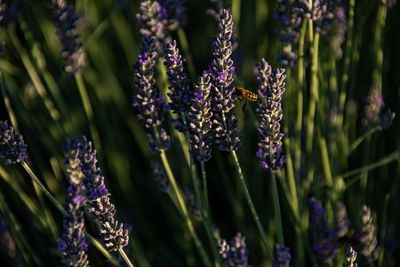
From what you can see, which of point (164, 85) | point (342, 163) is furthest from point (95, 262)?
point (342, 163)

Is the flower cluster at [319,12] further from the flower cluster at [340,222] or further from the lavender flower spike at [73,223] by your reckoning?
the lavender flower spike at [73,223]

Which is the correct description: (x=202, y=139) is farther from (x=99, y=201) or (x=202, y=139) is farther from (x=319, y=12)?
(x=319, y=12)

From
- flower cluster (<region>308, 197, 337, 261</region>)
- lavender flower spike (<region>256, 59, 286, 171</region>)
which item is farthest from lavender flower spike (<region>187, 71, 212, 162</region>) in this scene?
flower cluster (<region>308, 197, 337, 261</region>)

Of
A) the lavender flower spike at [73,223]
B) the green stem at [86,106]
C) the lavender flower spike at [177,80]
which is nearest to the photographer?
the lavender flower spike at [73,223]

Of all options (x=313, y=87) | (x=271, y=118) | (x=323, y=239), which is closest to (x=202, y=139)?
(x=271, y=118)

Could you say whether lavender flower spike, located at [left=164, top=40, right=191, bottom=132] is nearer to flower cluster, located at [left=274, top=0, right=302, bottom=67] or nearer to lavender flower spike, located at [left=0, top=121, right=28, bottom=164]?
lavender flower spike, located at [left=0, top=121, right=28, bottom=164]

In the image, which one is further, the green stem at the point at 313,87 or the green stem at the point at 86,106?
the green stem at the point at 86,106

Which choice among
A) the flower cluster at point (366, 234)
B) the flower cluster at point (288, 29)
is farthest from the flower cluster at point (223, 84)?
the flower cluster at point (288, 29)
